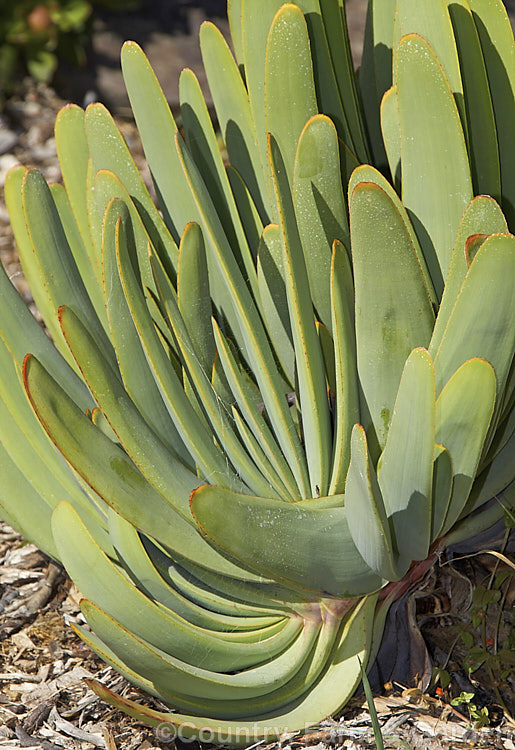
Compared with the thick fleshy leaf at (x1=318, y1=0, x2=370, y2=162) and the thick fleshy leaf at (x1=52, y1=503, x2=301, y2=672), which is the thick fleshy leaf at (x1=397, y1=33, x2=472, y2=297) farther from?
the thick fleshy leaf at (x1=52, y1=503, x2=301, y2=672)

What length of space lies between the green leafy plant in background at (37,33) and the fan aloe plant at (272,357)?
2628mm

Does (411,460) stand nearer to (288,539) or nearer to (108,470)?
(288,539)

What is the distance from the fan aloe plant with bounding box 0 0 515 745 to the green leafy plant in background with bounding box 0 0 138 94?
8.62ft

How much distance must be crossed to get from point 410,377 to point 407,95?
41cm

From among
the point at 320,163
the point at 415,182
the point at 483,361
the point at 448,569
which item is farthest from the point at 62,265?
the point at 448,569

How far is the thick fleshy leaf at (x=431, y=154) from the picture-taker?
105 centimetres

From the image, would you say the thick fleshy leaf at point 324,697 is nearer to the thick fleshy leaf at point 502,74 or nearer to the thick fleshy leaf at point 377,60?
the thick fleshy leaf at point 502,74

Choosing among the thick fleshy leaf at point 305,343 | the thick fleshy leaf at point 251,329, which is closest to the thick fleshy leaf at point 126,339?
the thick fleshy leaf at point 251,329

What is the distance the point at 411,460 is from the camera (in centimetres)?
96

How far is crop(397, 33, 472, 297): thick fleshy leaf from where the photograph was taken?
1055 millimetres

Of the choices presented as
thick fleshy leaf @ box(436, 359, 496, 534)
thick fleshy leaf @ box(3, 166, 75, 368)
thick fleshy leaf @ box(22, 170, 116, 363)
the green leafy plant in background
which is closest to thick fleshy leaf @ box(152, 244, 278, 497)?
thick fleshy leaf @ box(22, 170, 116, 363)

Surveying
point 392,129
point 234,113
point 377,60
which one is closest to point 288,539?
point 392,129

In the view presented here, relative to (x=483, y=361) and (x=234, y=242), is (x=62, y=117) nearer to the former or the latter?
(x=234, y=242)

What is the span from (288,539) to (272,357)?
31cm
